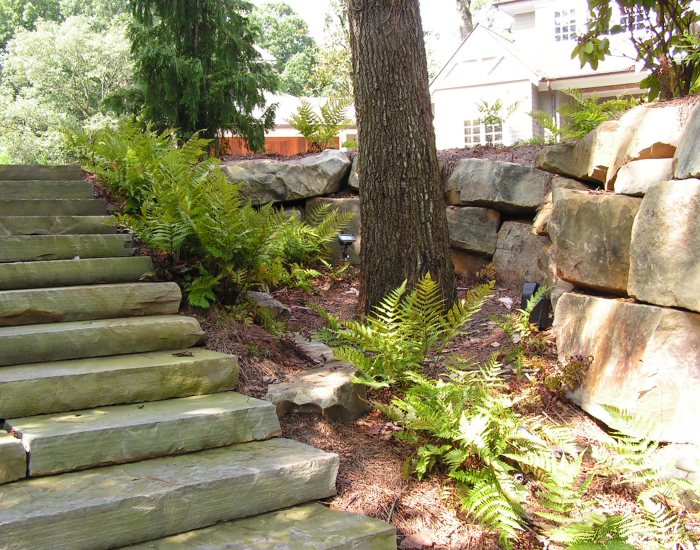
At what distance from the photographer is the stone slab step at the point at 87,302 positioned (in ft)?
11.6

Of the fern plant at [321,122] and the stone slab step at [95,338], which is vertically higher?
the fern plant at [321,122]

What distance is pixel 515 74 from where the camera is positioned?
16.8 meters

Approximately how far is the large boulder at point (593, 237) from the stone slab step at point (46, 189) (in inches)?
160

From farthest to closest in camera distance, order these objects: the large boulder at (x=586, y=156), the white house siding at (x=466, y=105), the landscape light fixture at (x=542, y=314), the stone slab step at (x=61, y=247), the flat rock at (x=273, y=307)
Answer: the white house siding at (x=466, y=105), the flat rock at (x=273, y=307), the landscape light fixture at (x=542, y=314), the large boulder at (x=586, y=156), the stone slab step at (x=61, y=247)

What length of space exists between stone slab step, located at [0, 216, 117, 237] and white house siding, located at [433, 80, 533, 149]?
45.5 ft

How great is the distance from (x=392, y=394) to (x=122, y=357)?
64.8 inches

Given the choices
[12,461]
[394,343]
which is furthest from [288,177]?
[12,461]

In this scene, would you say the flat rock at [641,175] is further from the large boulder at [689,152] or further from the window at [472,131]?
the window at [472,131]

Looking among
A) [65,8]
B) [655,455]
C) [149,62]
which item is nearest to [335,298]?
[655,455]

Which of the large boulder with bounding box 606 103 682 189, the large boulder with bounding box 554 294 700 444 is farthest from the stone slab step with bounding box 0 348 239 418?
the large boulder with bounding box 606 103 682 189

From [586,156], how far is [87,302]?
12.7 ft

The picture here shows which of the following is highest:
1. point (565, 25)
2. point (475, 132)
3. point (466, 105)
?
point (565, 25)

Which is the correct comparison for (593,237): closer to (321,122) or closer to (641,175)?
(641,175)

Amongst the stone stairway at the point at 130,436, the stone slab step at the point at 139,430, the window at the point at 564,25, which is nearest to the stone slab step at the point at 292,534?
the stone stairway at the point at 130,436
